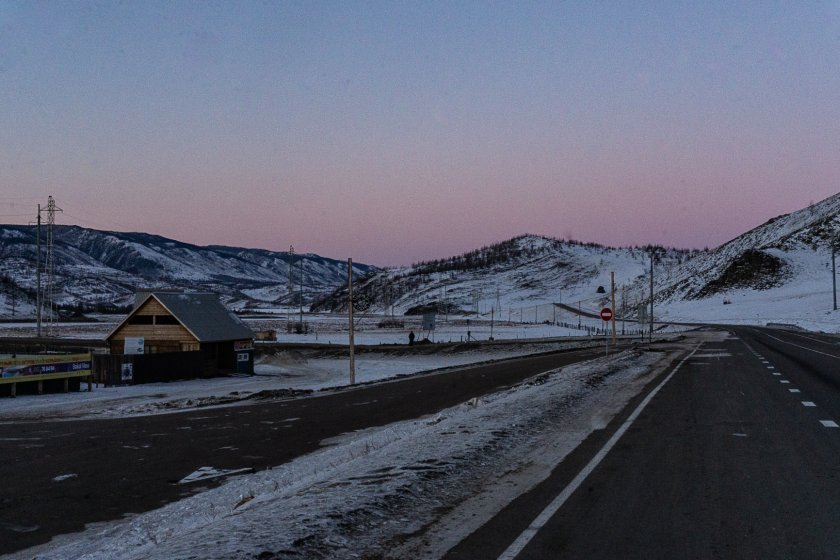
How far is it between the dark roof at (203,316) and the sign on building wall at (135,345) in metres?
1.88

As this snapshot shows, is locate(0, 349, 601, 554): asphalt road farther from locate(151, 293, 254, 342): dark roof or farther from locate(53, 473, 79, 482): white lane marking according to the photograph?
locate(151, 293, 254, 342): dark roof

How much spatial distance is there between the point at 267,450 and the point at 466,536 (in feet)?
27.0

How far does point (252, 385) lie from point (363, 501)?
31.7 metres

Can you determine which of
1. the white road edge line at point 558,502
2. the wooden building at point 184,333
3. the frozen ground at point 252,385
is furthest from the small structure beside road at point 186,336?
the white road edge line at point 558,502

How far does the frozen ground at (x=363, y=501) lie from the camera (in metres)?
6.52

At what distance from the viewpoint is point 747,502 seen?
8.05 m

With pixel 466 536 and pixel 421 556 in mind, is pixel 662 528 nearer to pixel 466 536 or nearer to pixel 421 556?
pixel 466 536

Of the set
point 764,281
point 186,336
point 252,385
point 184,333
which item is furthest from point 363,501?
point 764,281

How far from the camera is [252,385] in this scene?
1507 inches

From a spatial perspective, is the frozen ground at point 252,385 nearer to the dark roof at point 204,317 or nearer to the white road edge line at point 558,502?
the dark roof at point 204,317

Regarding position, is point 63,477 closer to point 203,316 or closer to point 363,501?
point 363,501

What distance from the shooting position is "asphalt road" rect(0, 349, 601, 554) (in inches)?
383

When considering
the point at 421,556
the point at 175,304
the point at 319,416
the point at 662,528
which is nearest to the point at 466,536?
the point at 421,556

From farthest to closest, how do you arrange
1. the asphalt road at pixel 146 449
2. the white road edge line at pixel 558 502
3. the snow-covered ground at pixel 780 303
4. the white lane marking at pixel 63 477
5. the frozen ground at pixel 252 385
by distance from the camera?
1. the snow-covered ground at pixel 780 303
2. the frozen ground at pixel 252 385
3. the white lane marking at pixel 63 477
4. the asphalt road at pixel 146 449
5. the white road edge line at pixel 558 502
